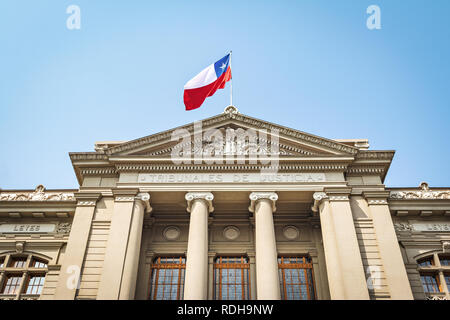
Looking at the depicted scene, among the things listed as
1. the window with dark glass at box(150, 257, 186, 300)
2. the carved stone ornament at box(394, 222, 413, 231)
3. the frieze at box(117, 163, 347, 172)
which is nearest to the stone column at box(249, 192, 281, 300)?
the frieze at box(117, 163, 347, 172)

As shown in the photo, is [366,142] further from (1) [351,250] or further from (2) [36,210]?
(2) [36,210]

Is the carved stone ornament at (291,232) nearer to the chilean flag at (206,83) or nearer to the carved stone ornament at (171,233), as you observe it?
the carved stone ornament at (171,233)

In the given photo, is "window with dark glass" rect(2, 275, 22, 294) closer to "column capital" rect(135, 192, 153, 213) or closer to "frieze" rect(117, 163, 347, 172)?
"column capital" rect(135, 192, 153, 213)

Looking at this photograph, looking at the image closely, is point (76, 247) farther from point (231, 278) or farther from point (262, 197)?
point (262, 197)

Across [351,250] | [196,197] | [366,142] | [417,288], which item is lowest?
[417,288]

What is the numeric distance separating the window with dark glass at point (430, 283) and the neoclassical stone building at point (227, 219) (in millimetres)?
59

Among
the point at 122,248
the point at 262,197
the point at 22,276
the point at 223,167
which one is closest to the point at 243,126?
the point at 223,167

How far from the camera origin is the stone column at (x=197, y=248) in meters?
17.1

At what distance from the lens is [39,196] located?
22.3 meters

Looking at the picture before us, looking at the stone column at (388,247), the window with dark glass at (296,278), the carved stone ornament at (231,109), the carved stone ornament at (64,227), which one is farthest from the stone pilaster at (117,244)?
the stone column at (388,247)

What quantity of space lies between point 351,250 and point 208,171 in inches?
313

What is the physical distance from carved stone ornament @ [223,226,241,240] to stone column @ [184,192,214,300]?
99.9 inches

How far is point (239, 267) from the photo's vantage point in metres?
21.2
